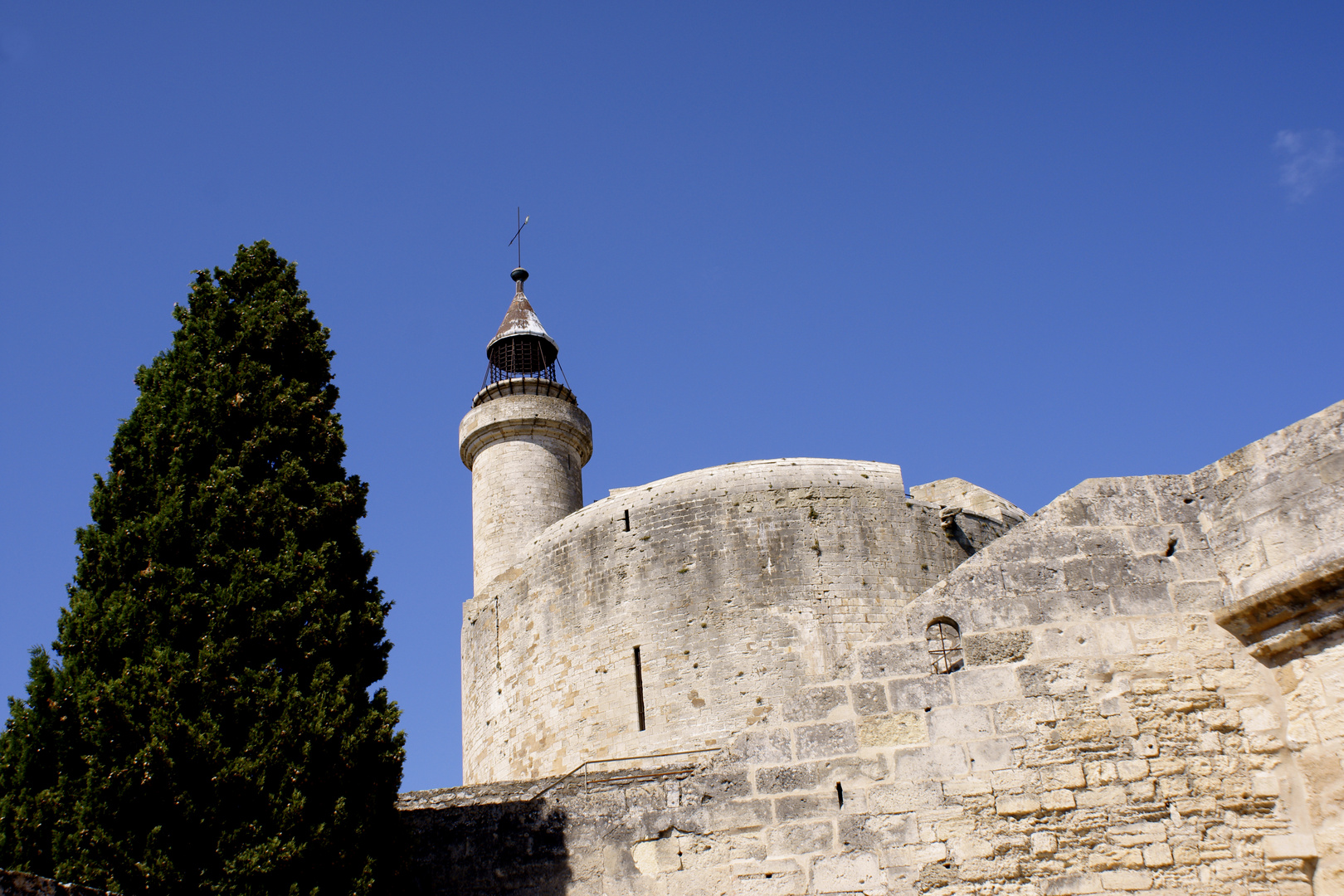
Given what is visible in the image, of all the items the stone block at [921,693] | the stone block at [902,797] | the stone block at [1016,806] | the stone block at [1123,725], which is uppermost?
the stone block at [921,693]

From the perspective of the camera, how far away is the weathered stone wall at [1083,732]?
571 cm

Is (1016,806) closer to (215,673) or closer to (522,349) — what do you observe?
(215,673)

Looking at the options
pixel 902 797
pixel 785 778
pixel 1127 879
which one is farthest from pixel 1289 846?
pixel 785 778

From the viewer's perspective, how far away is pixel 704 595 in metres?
15.1

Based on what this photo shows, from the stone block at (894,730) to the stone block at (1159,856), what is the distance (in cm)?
126

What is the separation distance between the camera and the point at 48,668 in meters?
7.05

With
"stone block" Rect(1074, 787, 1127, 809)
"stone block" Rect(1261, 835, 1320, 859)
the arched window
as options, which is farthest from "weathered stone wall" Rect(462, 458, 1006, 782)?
"stone block" Rect(1261, 835, 1320, 859)

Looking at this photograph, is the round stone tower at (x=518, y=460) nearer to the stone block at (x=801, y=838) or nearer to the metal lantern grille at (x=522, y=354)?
the metal lantern grille at (x=522, y=354)

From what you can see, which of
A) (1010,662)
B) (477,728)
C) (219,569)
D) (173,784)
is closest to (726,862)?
(1010,662)

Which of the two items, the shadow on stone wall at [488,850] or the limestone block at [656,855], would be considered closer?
the limestone block at [656,855]

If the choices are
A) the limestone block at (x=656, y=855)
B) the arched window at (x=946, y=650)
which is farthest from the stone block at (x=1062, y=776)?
the limestone block at (x=656, y=855)

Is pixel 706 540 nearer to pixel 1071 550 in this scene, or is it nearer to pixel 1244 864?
pixel 1071 550

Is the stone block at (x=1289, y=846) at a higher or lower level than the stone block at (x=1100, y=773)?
lower

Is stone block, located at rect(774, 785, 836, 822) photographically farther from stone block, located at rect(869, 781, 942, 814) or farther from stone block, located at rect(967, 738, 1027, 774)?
stone block, located at rect(967, 738, 1027, 774)
